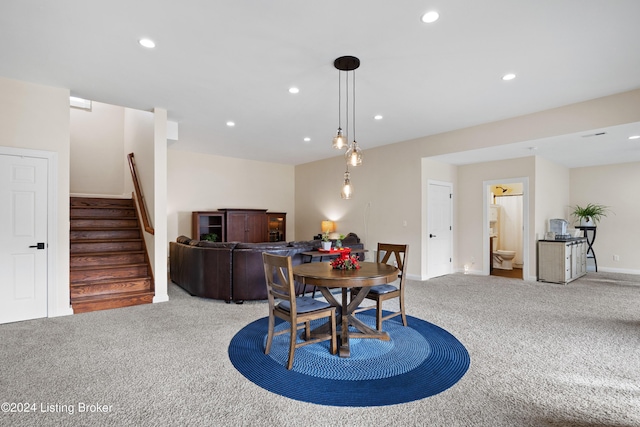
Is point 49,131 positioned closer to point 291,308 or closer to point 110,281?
point 110,281

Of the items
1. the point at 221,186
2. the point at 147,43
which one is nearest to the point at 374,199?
the point at 221,186

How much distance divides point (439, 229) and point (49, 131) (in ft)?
21.8

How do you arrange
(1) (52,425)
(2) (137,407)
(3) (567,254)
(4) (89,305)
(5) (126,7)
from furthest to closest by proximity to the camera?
(3) (567,254)
(4) (89,305)
(5) (126,7)
(2) (137,407)
(1) (52,425)

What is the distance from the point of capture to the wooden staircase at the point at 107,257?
175 inches

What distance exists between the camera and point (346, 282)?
8.98 ft

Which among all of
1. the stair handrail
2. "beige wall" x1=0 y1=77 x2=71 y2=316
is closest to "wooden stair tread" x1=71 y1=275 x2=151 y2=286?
"beige wall" x1=0 y1=77 x2=71 y2=316

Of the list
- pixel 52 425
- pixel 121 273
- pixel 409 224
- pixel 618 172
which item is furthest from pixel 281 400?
pixel 618 172

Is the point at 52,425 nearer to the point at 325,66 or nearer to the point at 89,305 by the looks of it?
the point at 89,305

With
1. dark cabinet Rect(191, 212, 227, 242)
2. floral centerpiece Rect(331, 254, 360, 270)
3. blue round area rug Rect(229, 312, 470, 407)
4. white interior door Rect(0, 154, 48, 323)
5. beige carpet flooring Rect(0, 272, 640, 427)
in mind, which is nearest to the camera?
beige carpet flooring Rect(0, 272, 640, 427)

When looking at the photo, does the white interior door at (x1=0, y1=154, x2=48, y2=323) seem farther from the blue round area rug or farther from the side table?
the side table

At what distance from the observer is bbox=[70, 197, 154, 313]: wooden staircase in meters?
4.45

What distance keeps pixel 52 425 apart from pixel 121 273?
326 cm

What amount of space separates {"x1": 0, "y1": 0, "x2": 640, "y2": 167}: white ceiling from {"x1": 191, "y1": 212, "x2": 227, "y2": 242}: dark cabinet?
9.33ft

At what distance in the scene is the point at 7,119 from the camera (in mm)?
3795
